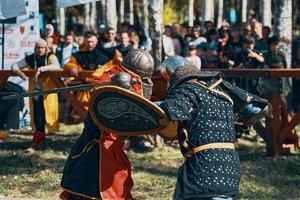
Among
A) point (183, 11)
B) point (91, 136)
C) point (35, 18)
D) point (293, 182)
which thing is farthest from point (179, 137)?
point (183, 11)

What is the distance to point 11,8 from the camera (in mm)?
10531

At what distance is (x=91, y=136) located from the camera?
5285 millimetres

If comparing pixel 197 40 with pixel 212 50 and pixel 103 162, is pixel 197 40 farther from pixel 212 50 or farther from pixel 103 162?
pixel 103 162

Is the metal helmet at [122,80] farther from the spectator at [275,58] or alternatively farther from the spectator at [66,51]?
the spectator at [66,51]

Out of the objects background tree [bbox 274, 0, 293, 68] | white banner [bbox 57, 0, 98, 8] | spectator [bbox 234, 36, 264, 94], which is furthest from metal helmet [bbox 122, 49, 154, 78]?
background tree [bbox 274, 0, 293, 68]

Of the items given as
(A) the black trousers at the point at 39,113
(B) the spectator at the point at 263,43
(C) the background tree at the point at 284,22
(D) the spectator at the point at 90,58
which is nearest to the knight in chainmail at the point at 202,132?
(A) the black trousers at the point at 39,113

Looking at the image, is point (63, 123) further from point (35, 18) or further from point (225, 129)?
point (225, 129)

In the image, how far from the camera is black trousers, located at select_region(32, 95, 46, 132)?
33.8ft

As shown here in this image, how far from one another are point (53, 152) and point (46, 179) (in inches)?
62.1

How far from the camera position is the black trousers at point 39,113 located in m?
10.3

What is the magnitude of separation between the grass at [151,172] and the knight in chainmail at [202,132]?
302cm

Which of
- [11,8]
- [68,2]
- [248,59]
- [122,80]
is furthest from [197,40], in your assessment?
[122,80]

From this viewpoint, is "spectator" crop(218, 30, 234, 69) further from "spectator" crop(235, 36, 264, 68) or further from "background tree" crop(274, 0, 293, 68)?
"background tree" crop(274, 0, 293, 68)

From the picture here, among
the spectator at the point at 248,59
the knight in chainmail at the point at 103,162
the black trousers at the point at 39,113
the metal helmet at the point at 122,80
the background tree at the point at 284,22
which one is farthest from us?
the background tree at the point at 284,22
